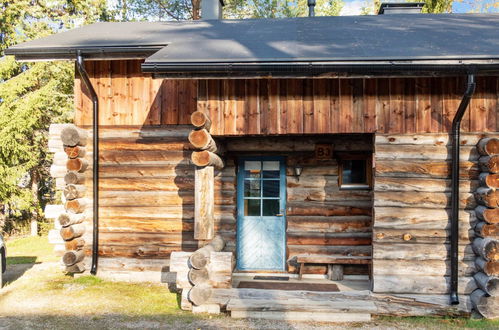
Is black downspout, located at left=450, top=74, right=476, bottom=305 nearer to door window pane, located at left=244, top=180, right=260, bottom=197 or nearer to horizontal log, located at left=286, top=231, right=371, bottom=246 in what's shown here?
horizontal log, located at left=286, top=231, right=371, bottom=246

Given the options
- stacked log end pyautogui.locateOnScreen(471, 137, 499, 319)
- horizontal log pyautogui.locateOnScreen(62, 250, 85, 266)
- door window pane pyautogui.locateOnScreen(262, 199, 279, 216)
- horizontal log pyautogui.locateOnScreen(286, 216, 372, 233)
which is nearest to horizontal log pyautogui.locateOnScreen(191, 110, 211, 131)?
door window pane pyautogui.locateOnScreen(262, 199, 279, 216)

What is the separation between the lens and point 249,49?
6332 millimetres

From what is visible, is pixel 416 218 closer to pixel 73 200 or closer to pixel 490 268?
pixel 490 268

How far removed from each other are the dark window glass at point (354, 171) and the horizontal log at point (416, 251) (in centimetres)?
181

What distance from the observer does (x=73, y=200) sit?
753cm

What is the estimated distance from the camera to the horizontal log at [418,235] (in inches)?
246

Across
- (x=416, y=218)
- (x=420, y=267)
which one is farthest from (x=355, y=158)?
(x=420, y=267)

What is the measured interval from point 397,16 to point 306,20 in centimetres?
198

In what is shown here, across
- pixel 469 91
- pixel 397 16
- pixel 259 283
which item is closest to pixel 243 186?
pixel 259 283

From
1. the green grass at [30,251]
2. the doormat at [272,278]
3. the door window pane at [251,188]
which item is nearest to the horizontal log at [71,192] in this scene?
the door window pane at [251,188]

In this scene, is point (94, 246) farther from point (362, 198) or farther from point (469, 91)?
point (469, 91)

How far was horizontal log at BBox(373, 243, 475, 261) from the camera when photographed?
6.24 meters

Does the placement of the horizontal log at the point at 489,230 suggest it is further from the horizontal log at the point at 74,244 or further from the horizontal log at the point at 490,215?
the horizontal log at the point at 74,244

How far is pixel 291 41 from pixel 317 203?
3.09 metres
